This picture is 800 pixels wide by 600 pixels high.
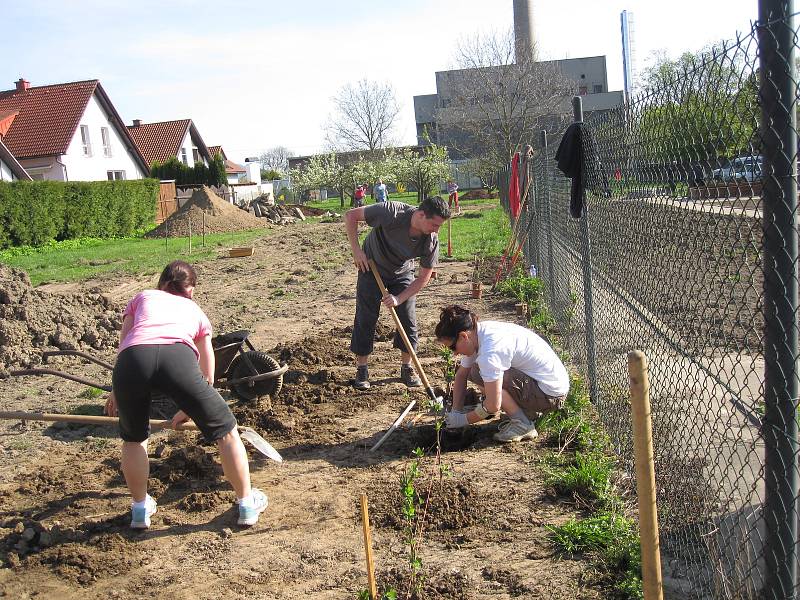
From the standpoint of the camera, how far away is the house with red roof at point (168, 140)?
49.8m

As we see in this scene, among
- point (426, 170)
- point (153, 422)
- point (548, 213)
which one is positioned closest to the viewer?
point (153, 422)

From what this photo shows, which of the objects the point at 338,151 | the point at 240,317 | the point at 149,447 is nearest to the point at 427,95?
the point at 338,151

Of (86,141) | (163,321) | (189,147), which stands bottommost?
(163,321)

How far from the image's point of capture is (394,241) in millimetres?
6270

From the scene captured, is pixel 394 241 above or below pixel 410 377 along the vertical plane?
above

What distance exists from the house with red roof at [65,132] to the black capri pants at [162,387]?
34525mm

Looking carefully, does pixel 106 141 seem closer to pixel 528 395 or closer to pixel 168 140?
pixel 168 140

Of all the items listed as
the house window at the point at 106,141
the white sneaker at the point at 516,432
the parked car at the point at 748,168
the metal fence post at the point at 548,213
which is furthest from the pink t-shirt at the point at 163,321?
the house window at the point at 106,141

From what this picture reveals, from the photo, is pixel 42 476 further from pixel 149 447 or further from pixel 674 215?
pixel 674 215

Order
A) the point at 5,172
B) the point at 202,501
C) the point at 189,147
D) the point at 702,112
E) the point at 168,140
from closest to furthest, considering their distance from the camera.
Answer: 1. the point at 702,112
2. the point at 202,501
3. the point at 5,172
4. the point at 168,140
5. the point at 189,147

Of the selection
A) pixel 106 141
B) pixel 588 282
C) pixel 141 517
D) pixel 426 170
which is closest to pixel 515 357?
pixel 588 282

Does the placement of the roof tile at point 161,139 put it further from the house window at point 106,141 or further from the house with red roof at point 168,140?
the house window at point 106,141

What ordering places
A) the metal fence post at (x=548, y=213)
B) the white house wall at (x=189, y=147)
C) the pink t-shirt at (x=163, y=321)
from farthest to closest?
the white house wall at (x=189, y=147)
the metal fence post at (x=548, y=213)
the pink t-shirt at (x=163, y=321)

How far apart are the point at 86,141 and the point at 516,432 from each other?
37.6 metres
